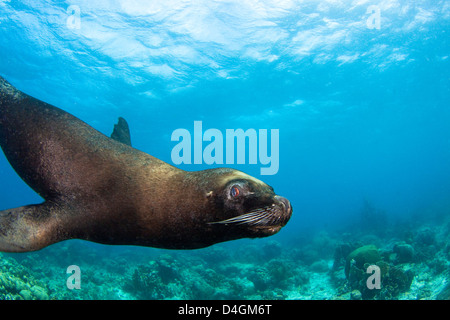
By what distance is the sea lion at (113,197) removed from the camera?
79.5 inches

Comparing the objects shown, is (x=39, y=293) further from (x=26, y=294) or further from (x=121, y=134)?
(x=121, y=134)

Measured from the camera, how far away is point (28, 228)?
2.16m

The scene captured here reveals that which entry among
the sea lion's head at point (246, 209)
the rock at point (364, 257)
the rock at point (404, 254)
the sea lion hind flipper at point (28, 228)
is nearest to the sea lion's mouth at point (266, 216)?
the sea lion's head at point (246, 209)

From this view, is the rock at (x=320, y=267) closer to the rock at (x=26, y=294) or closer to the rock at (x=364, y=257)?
the rock at (x=364, y=257)

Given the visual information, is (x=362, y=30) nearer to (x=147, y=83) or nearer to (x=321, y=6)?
(x=321, y=6)

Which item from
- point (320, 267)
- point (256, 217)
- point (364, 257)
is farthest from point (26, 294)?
point (320, 267)

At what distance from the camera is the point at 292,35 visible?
17.5 metres

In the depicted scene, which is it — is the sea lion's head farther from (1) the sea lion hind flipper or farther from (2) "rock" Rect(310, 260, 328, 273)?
(2) "rock" Rect(310, 260, 328, 273)

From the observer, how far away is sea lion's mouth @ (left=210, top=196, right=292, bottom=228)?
6.17 feet

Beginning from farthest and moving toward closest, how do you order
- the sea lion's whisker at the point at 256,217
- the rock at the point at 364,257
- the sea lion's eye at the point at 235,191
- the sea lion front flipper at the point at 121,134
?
the rock at the point at 364,257 < the sea lion front flipper at the point at 121,134 < the sea lion's eye at the point at 235,191 < the sea lion's whisker at the point at 256,217

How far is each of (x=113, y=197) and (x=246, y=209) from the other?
111cm

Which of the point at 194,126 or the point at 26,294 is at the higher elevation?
the point at 194,126

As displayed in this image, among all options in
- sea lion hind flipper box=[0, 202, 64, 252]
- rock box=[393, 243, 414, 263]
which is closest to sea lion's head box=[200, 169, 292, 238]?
sea lion hind flipper box=[0, 202, 64, 252]
